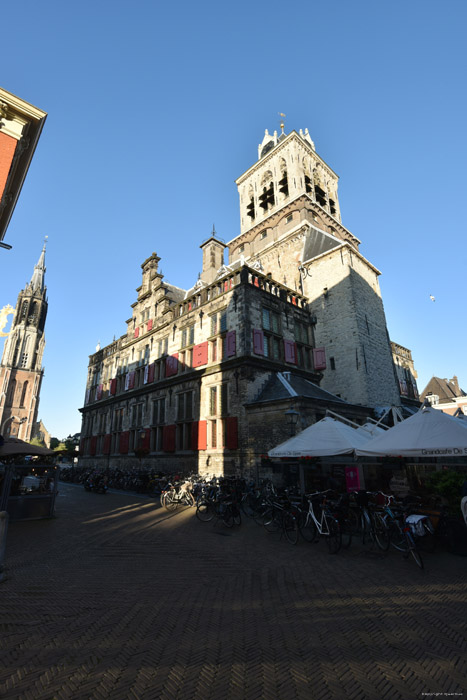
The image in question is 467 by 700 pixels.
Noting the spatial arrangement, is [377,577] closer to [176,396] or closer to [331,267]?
[176,396]

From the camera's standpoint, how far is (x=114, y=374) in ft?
94.8

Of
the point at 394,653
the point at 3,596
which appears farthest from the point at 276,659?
the point at 3,596

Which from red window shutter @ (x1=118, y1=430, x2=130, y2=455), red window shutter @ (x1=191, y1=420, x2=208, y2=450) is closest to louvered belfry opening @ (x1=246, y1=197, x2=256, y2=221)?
red window shutter @ (x1=118, y1=430, x2=130, y2=455)

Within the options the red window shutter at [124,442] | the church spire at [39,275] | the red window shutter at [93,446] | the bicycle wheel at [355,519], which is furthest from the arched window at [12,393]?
the bicycle wheel at [355,519]

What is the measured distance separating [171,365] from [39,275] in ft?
252

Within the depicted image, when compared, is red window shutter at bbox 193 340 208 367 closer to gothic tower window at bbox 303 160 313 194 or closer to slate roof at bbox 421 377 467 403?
gothic tower window at bbox 303 160 313 194

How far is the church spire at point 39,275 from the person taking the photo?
79.8 meters

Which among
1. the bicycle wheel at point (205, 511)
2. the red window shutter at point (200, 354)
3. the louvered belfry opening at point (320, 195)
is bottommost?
the bicycle wheel at point (205, 511)

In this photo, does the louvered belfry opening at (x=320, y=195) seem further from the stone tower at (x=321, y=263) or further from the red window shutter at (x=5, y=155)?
the red window shutter at (x=5, y=155)

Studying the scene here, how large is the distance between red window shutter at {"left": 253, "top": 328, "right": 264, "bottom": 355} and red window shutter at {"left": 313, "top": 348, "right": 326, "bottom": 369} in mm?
5297

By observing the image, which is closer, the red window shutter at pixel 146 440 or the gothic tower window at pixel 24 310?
the red window shutter at pixel 146 440

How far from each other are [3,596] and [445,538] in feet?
27.9

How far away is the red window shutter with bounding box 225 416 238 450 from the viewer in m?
15.9

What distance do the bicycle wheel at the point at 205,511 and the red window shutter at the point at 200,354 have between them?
9.19m
